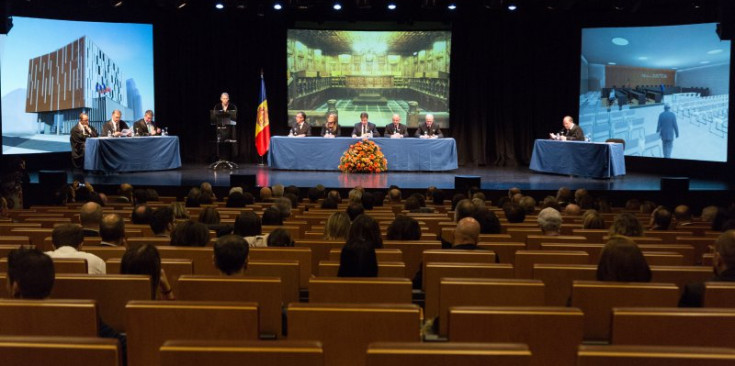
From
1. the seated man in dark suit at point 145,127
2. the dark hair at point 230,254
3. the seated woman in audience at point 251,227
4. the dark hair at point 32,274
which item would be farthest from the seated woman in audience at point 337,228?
the seated man in dark suit at point 145,127

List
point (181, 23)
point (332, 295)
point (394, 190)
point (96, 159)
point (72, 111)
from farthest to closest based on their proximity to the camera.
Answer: point (181, 23), point (72, 111), point (96, 159), point (394, 190), point (332, 295)

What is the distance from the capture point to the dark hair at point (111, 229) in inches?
182

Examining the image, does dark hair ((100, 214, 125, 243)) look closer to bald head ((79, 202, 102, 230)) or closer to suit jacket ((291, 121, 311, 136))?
bald head ((79, 202, 102, 230))

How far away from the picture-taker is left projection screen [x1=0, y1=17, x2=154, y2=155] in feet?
51.2

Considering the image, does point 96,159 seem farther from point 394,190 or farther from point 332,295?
point 332,295

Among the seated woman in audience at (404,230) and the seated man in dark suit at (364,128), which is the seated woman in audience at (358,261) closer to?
the seated woman in audience at (404,230)

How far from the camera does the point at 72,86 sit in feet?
53.5

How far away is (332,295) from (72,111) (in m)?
14.7

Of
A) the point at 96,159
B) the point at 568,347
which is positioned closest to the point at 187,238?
the point at 568,347

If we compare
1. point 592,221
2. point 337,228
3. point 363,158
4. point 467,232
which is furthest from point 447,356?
point 363,158

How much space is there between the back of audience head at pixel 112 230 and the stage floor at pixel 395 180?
7900 millimetres

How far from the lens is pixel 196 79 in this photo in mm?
17938

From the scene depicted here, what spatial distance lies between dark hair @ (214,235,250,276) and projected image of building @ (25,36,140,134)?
45.4 ft

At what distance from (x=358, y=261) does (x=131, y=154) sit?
1199cm
